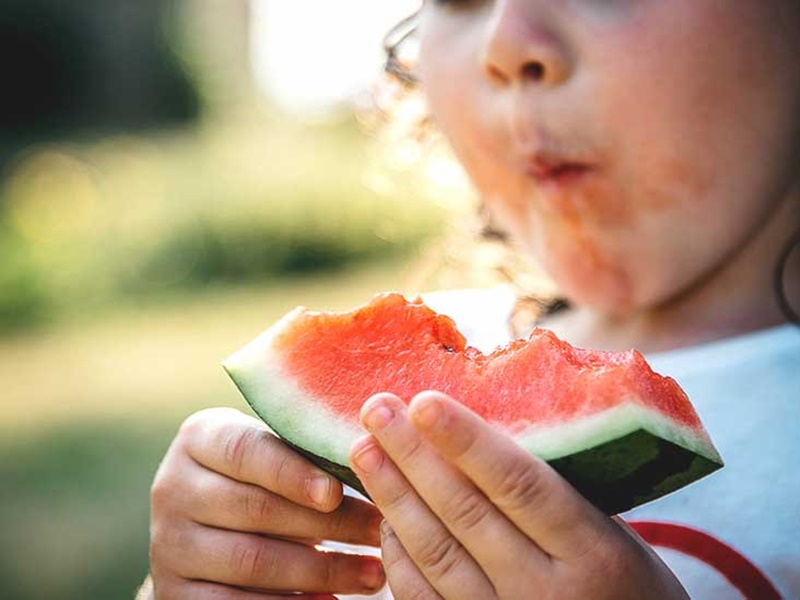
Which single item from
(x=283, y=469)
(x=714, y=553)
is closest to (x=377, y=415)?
(x=283, y=469)

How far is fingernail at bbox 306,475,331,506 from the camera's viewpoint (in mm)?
1245

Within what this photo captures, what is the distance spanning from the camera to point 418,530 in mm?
1141

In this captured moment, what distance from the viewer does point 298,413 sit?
4.08 ft

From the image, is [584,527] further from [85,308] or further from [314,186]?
[314,186]

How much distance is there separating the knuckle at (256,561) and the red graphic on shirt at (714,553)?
0.57m

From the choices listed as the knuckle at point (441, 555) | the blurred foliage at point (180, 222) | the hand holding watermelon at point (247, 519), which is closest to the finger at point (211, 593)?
the hand holding watermelon at point (247, 519)

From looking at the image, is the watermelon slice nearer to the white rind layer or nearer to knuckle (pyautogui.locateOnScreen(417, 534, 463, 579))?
the white rind layer

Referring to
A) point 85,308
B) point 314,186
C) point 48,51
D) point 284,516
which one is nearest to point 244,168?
point 314,186

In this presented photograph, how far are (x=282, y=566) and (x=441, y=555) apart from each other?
335 millimetres

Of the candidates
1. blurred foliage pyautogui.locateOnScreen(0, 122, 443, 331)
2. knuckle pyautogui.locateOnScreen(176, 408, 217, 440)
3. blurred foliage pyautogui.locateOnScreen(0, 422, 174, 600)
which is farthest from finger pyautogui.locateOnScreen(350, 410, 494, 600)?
blurred foliage pyautogui.locateOnScreen(0, 122, 443, 331)

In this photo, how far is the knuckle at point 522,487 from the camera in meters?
1.06

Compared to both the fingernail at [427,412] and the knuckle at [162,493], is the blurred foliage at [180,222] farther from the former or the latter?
the fingernail at [427,412]

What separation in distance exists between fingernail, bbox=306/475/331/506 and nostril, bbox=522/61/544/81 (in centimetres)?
76

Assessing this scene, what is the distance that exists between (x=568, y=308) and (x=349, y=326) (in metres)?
1.19
